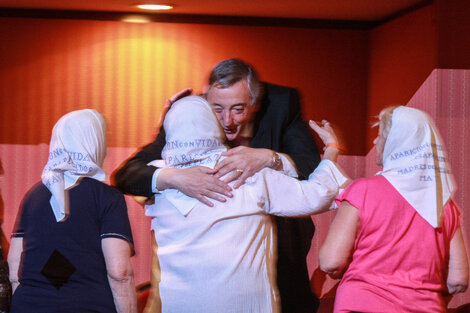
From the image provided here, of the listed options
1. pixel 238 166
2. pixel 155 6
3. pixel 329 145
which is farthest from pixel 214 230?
pixel 155 6

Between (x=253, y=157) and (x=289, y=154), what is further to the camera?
(x=289, y=154)

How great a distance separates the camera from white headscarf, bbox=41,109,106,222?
89.0 inches

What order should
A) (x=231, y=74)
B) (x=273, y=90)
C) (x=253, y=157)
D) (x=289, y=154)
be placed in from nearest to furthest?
1. (x=253, y=157)
2. (x=231, y=74)
3. (x=289, y=154)
4. (x=273, y=90)

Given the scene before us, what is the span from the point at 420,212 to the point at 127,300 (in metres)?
1.13

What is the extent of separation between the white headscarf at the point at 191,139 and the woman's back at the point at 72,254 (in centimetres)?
25

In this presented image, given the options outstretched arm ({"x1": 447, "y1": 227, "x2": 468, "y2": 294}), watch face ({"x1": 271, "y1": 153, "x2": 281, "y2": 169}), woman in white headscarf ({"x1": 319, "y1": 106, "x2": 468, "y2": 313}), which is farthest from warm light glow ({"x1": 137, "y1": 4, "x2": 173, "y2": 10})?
outstretched arm ({"x1": 447, "y1": 227, "x2": 468, "y2": 294})

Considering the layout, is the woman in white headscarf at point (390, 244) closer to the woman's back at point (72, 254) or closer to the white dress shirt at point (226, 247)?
the white dress shirt at point (226, 247)

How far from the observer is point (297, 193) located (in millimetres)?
2199

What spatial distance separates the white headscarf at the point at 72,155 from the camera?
2262 millimetres

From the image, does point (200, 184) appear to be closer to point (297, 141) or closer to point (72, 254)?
point (72, 254)

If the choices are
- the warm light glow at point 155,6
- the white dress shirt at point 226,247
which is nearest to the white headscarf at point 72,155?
the white dress shirt at point 226,247

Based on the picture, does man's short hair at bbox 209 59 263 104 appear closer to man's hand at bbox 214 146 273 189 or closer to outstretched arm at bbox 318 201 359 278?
man's hand at bbox 214 146 273 189

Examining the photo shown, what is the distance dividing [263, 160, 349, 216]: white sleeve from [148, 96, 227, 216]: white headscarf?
22 cm

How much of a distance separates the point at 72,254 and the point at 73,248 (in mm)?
22
